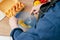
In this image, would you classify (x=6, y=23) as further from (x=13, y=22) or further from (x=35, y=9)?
(x=35, y=9)

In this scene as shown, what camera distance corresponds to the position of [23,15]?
1.05m

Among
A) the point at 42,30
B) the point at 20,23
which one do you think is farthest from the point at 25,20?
the point at 42,30

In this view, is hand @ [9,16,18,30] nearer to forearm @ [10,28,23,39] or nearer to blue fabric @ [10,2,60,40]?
forearm @ [10,28,23,39]

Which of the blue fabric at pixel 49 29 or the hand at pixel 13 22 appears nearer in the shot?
the blue fabric at pixel 49 29

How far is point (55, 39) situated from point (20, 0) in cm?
46

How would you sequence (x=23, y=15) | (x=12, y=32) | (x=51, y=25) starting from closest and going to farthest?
(x=51, y=25) → (x=12, y=32) → (x=23, y=15)

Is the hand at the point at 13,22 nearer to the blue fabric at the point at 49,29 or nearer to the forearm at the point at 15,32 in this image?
the forearm at the point at 15,32

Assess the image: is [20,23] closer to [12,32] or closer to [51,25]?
[12,32]

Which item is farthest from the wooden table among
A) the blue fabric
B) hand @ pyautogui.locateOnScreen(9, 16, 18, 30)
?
the blue fabric

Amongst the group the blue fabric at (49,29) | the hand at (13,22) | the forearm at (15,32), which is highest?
the blue fabric at (49,29)

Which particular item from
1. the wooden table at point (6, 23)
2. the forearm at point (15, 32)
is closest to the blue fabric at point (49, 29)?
the forearm at point (15, 32)

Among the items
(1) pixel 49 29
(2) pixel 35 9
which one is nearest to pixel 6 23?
(2) pixel 35 9

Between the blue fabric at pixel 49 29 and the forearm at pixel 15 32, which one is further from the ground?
the blue fabric at pixel 49 29

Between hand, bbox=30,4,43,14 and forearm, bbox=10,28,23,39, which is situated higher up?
hand, bbox=30,4,43,14
